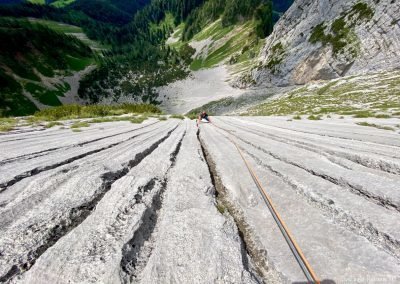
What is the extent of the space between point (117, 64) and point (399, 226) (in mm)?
184432

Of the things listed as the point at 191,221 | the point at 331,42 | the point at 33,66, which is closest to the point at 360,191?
the point at 191,221

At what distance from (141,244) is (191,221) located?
0.91m

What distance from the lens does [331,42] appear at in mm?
73438

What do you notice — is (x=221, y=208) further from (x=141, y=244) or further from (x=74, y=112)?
(x=74, y=112)

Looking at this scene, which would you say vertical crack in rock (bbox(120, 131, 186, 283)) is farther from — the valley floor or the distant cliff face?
the distant cliff face

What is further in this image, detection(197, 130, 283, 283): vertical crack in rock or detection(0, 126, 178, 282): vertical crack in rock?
detection(197, 130, 283, 283): vertical crack in rock

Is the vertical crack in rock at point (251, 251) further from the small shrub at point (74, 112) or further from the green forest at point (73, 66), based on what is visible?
the green forest at point (73, 66)

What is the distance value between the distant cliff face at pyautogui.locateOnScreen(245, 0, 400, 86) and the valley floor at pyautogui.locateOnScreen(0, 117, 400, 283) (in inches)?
2977

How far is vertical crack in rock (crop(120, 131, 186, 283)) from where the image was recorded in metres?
2.59

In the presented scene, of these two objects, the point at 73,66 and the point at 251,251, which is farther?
the point at 73,66

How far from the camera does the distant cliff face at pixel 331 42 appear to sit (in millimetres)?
60688

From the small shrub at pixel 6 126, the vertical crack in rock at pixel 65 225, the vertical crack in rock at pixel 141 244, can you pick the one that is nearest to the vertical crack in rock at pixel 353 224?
the vertical crack in rock at pixel 141 244

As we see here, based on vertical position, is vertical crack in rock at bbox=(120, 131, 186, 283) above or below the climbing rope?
above

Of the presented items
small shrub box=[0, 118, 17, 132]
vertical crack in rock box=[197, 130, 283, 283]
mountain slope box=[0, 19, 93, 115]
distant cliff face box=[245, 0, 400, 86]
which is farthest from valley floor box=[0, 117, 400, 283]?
mountain slope box=[0, 19, 93, 115]
